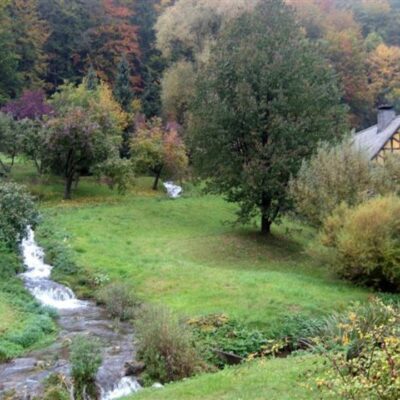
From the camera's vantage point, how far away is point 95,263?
2642 cm

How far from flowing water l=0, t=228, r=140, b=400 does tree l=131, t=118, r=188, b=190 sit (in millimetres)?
20126

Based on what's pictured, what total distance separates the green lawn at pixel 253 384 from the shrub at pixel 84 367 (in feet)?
5.10

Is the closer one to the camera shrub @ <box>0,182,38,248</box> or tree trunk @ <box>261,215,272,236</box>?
shrub @ <box>0,182,38,248</box>

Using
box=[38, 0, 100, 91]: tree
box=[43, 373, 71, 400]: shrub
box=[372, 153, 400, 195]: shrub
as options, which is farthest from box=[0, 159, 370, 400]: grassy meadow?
box=[38, 0, 100, 91]: tree

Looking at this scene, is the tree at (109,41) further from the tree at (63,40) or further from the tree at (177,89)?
the tree at (177,89)

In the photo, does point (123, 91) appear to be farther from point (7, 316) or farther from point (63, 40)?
point (7, 316)

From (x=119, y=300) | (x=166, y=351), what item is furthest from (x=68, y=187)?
(x=166, y=351)

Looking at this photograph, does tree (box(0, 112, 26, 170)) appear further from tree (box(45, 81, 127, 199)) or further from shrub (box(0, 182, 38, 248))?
shrub (box(0, 182, 38, 248))

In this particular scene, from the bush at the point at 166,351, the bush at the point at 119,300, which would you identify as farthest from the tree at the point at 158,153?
the bush at the point at 166,351

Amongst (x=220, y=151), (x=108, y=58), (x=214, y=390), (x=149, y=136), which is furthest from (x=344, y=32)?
(x=214, y=390)

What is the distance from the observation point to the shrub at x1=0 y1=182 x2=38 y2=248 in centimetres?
2567

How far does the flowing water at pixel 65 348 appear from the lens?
1457cm

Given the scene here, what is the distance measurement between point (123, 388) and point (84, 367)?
120 cm

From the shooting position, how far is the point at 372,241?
76.4 ft
